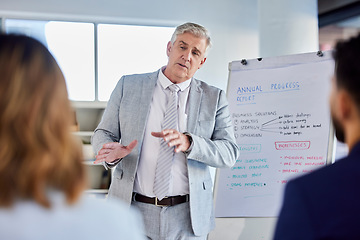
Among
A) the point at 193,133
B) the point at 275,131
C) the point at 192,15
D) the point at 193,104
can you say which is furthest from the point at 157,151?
the point at 192,15

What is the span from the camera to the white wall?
17.5ft

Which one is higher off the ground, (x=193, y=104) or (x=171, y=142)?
(x=193, y=104)

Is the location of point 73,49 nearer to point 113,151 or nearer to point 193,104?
point 193,104

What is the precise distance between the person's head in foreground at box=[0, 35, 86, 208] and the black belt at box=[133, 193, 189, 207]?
1.45 meters

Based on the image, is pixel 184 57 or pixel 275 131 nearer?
pixel 184 57

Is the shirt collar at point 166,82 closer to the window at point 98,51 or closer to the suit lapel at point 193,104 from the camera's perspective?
the suit lapel at point 193,104

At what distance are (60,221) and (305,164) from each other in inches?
94.6

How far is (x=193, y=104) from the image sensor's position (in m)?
2.45

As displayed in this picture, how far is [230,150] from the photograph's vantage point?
2.46 m

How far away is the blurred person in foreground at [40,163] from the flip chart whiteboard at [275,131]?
2.28 meters

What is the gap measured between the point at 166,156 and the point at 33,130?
155 cm

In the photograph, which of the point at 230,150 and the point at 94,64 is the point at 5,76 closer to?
the point at 230,150

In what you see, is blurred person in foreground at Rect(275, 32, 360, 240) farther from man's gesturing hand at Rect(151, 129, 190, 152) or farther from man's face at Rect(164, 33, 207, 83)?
man's face at Rect(164, 33, 207, 83)

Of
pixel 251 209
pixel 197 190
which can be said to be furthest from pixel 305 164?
pixel 197 190
